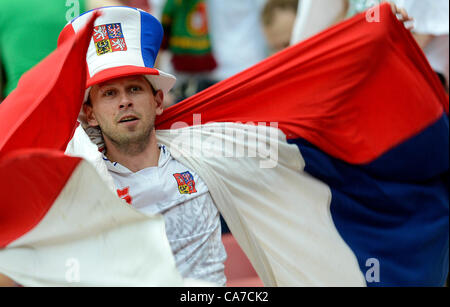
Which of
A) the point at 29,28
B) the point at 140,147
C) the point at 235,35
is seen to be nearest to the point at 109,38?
the point at 140,147

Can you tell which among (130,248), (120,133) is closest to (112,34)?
(120,133)

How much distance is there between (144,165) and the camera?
276 cm

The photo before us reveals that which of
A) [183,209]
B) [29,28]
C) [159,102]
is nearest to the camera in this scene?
[183,209]

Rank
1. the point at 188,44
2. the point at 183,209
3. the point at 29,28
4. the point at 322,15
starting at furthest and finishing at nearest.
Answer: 1. the point at 188,44
2. the point at 322,15
3. the point at 29,28
4. the point at 183,209

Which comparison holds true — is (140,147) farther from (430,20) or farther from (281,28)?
(281,28)

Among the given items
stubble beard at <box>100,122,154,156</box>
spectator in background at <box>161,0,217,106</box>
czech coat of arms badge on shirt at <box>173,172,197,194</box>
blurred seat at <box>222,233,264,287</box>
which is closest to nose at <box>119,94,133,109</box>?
stubble beard at <box>100,122,154,156</box>

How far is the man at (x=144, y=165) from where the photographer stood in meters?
2.62

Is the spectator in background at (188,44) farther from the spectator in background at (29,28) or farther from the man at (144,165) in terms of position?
the man at (144,165)

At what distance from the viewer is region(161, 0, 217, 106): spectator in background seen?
16.8 ft

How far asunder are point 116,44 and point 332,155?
107 centimetres

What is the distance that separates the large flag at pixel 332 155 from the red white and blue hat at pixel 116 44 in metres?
0.27

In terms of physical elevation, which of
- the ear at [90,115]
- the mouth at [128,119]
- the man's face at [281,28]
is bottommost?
the mouth at [128,119]

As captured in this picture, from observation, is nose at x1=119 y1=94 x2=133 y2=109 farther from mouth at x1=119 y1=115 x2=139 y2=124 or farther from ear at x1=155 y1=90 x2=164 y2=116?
ear at x1=155 y1=90 x2=164 y2=116

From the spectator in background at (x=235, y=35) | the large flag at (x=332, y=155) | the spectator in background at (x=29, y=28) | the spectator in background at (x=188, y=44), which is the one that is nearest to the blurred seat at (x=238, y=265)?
the large flag at (x=332, y=155)
